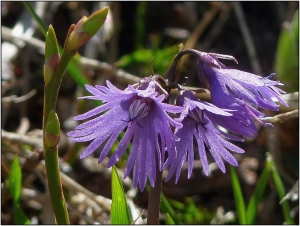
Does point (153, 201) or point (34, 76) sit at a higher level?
point (34, 76)

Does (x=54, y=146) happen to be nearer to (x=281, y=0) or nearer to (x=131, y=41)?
(x=131, y=41)

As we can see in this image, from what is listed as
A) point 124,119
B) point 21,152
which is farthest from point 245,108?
point 21,152

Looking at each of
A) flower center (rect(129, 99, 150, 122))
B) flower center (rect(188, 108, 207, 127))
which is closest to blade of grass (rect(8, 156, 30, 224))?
flower center (rect(129, 99, 150, 122))

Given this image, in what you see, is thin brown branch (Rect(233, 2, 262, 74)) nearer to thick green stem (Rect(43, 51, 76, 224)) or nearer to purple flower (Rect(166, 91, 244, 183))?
purple flower (Rect(166, 91, 244, 183))

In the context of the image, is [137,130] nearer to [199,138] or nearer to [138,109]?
[138,109]

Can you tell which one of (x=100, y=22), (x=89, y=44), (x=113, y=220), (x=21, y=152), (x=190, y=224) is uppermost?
(x=89, y=44)

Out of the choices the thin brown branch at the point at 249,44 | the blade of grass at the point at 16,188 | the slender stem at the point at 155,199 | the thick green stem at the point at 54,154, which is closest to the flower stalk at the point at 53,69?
the thick green stem at the point at 54,154

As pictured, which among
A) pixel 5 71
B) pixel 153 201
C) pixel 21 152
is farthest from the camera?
pixel 5 71

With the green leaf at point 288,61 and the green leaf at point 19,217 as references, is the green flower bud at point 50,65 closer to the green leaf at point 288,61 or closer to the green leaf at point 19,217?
the green leaf at point 19,217
